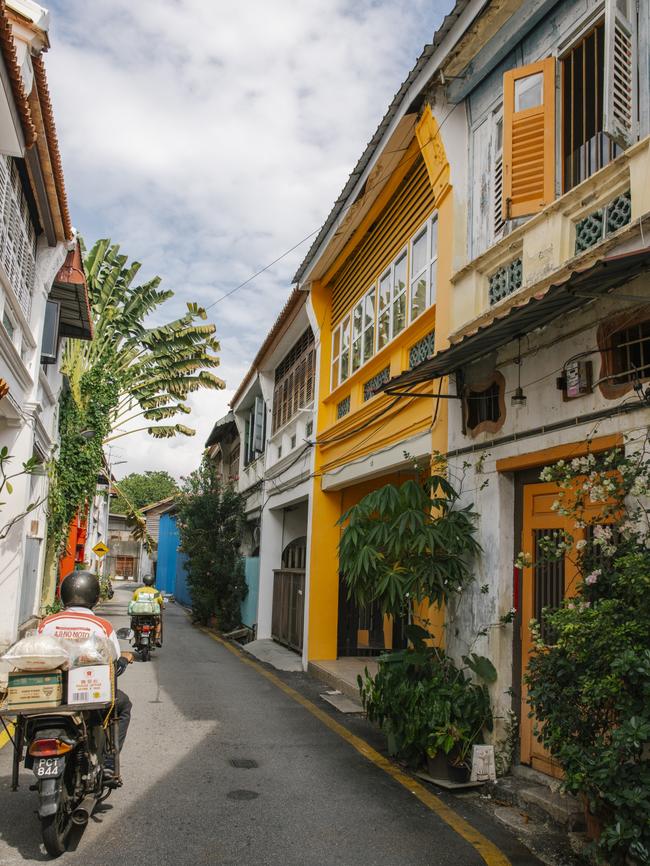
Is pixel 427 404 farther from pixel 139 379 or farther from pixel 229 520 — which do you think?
pixel 139 379

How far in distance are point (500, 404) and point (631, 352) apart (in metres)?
1.70

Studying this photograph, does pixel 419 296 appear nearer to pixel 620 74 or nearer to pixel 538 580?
pixel 620 74

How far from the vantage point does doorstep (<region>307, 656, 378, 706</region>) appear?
10.6 metres

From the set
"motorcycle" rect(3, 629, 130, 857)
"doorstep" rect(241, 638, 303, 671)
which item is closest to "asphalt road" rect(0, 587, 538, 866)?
"motorcycle" rect(3, 629, 130, 857)

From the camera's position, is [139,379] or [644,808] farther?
[139,379]

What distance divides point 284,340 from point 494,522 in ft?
37.3

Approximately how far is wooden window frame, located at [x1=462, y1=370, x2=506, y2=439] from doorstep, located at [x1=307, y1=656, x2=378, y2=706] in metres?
4.45

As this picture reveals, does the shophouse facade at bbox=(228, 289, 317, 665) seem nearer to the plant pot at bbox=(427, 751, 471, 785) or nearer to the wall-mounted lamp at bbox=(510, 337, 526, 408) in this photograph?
the plant pot at bbox=(427, 751, 471, 785)

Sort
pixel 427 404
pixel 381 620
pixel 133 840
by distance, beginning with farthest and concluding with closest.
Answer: pixel 381 620
pixel 427 404
pixel 133 840

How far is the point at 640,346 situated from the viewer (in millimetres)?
5422

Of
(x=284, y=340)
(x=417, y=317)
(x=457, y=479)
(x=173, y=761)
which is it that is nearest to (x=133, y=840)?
(x=173, y=761)

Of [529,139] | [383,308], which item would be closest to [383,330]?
[383,308]

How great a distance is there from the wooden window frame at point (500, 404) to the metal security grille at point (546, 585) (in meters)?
1.06

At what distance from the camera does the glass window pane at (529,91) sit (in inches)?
265
